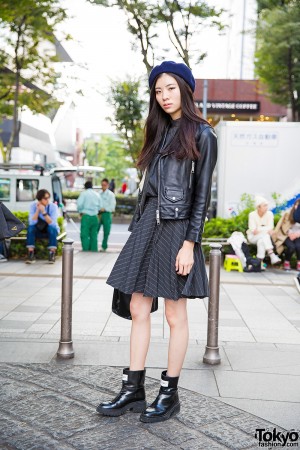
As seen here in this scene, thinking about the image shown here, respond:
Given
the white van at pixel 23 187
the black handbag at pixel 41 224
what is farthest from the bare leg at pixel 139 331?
the white van at pixel 23 187

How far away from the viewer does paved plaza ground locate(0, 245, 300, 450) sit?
2.95 m

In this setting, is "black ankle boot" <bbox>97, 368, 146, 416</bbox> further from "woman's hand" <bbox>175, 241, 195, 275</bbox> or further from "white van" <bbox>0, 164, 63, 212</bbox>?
"white van" <bbox>0, 164, 63, 212</bbox>

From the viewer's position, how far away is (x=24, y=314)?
5.98 metres

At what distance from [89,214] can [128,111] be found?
1360cm

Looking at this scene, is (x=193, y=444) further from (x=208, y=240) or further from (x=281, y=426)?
(x=208, y=240)

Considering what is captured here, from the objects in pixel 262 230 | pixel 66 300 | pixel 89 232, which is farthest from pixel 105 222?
pixel 66 300

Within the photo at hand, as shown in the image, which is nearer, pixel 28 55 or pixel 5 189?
pixel 5 189

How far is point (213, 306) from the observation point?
170 inches

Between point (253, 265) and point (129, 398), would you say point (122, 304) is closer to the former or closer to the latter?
point (129, 398)

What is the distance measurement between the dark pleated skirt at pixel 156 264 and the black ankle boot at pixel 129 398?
1.55 feet

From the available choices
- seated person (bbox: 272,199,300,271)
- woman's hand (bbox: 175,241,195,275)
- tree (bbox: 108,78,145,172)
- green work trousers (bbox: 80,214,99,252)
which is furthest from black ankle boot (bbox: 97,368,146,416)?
tree (bbox: 108,78,145,172)

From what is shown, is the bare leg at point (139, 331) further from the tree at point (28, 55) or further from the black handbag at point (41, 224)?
the tree at point (28, 55)

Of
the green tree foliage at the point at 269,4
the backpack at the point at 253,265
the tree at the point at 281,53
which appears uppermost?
the green tree foliage at the point at 269,4

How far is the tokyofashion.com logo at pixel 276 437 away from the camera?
2.89m
